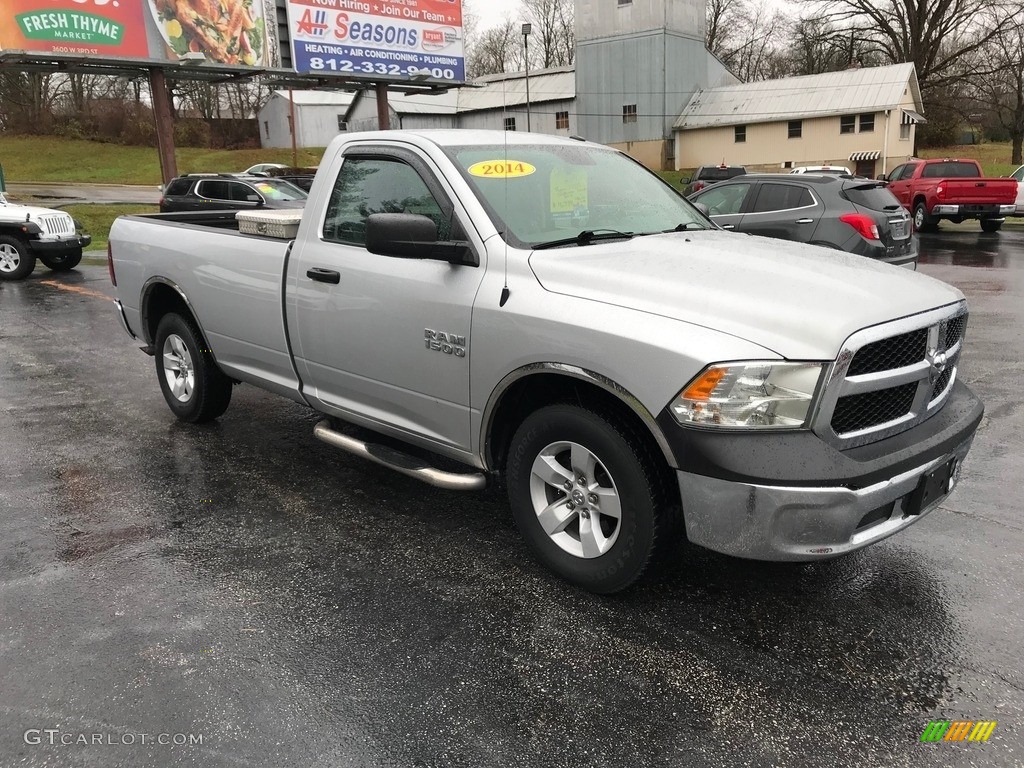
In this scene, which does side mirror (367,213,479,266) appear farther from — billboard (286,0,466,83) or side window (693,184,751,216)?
billboard (286,0,466,83)

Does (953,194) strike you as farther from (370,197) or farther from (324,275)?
(324,275)

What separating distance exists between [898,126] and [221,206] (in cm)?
3486

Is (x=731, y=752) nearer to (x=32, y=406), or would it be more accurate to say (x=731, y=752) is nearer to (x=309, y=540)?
(x=309, y=540)

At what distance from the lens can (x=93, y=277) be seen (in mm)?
14766

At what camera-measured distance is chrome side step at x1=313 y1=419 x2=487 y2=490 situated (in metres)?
3.70

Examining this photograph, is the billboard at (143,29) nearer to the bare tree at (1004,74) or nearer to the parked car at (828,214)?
the parked car at (828,214)

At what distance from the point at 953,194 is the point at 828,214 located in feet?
43.5

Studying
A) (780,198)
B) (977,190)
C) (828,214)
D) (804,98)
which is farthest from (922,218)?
(804,98)

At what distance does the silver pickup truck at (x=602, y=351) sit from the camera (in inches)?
111

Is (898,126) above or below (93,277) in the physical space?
above

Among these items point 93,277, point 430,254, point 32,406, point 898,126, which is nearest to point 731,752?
point 430,254

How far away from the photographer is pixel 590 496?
3348mm

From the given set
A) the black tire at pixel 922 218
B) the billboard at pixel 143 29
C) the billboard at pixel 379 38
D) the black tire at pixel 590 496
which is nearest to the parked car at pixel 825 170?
the black tire at pixel 922 218

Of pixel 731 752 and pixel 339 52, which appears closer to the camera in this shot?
pixel 731 752
